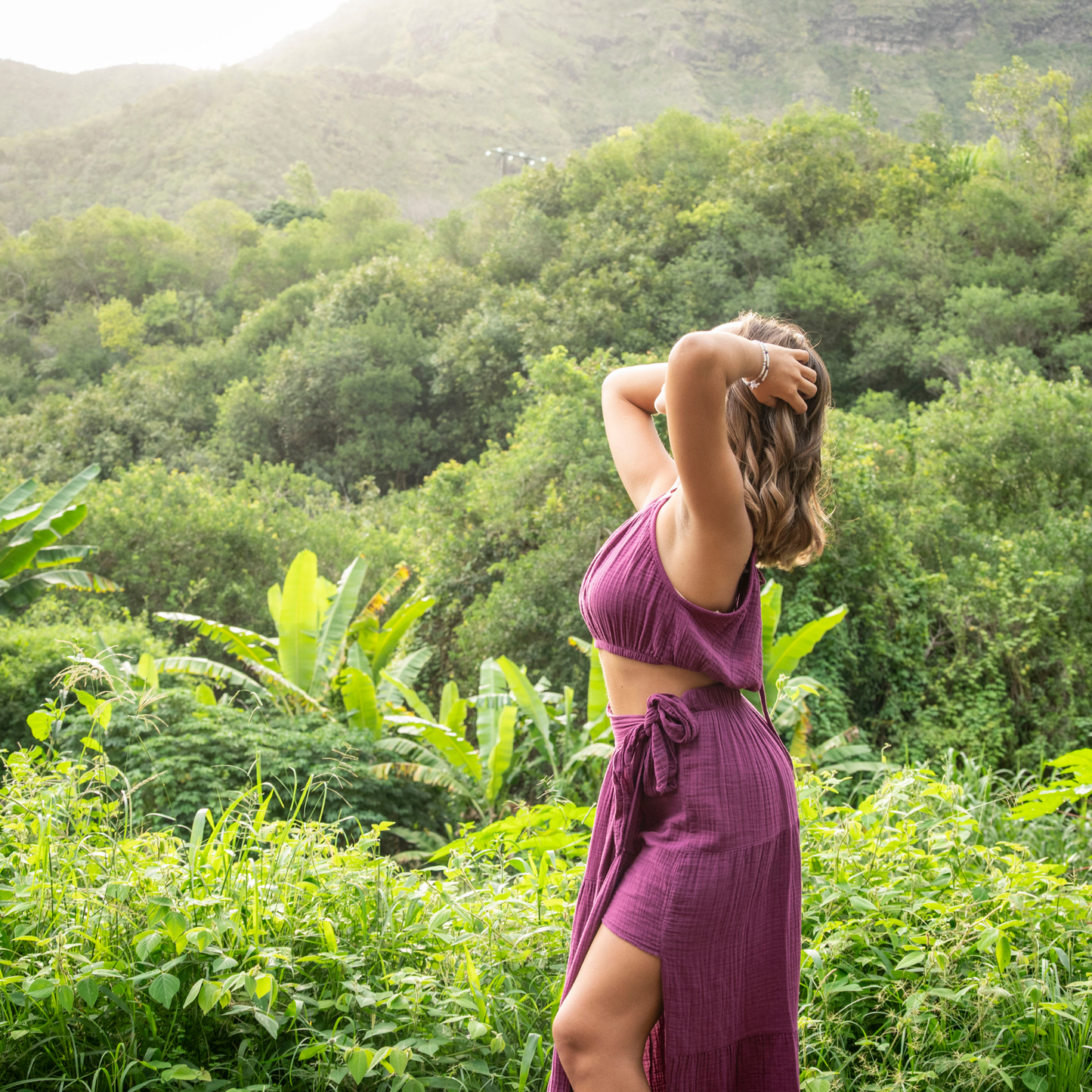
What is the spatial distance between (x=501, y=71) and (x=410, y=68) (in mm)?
11124

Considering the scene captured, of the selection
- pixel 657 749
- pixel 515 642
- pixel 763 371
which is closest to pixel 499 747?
pixel 515 642

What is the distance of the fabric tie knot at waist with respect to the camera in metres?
1.62

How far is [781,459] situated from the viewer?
1.69 metres

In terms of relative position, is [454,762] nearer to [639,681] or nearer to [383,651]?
[383,651]

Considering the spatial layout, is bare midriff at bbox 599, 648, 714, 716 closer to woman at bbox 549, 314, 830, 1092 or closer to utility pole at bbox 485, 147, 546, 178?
woman at bbox 549, 314, 830, 1092

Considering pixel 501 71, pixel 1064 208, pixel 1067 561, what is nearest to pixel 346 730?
pixel 1067 561

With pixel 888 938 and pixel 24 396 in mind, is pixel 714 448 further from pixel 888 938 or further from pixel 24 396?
pixel 24 396

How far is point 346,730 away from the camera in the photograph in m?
6.05

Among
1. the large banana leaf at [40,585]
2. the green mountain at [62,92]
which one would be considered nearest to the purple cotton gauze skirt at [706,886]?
the large banana leaf at [40,585]

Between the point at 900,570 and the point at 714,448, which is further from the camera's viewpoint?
the point at 900,570

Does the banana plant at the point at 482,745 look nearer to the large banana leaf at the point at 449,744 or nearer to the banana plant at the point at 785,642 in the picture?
the large banana leaf at the point at 449,744

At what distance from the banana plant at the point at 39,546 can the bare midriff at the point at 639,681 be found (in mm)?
6343

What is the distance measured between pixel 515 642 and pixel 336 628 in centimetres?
189

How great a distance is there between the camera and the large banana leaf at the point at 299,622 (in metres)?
6.76
